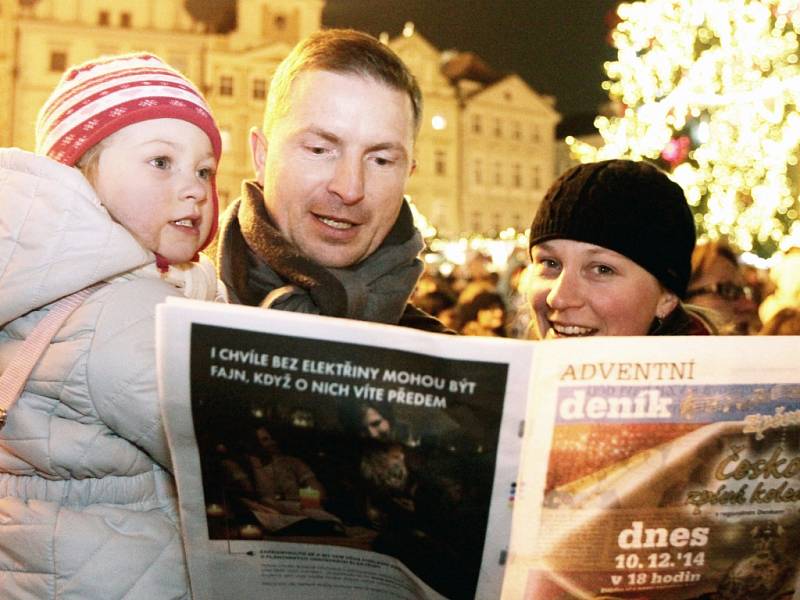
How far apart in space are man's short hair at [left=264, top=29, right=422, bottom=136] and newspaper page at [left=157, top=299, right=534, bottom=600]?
33.5 inches

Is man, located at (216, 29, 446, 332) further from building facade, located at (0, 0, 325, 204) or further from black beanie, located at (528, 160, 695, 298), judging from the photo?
building facade, located at (0, 0, 325, 204)

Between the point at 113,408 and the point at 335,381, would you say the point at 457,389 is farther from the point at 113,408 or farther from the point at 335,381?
the point at 113,408

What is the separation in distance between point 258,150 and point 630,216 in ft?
2.78

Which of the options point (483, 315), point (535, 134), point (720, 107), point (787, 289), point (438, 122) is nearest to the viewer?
point (787, 289)

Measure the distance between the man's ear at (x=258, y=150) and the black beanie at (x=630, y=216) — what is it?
0.67m

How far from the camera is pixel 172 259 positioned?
1.84 metres

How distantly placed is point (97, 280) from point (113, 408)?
231mm

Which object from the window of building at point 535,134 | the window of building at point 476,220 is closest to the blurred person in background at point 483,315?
the window of building at point 476,220

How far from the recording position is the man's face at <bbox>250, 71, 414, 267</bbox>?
6.60 feet

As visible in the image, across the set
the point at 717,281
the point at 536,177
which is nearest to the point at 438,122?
the point at 536,177

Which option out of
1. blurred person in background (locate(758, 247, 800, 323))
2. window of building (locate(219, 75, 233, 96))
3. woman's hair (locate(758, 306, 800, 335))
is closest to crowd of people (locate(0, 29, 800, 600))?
woman's hair (locate(758, 306, 800, 335))

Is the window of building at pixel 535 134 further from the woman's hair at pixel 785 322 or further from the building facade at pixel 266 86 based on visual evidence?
the woman's hair at pixel 785 322

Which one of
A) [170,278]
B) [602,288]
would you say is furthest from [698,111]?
[170,278]

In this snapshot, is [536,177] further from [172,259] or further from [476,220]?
[172,259]
